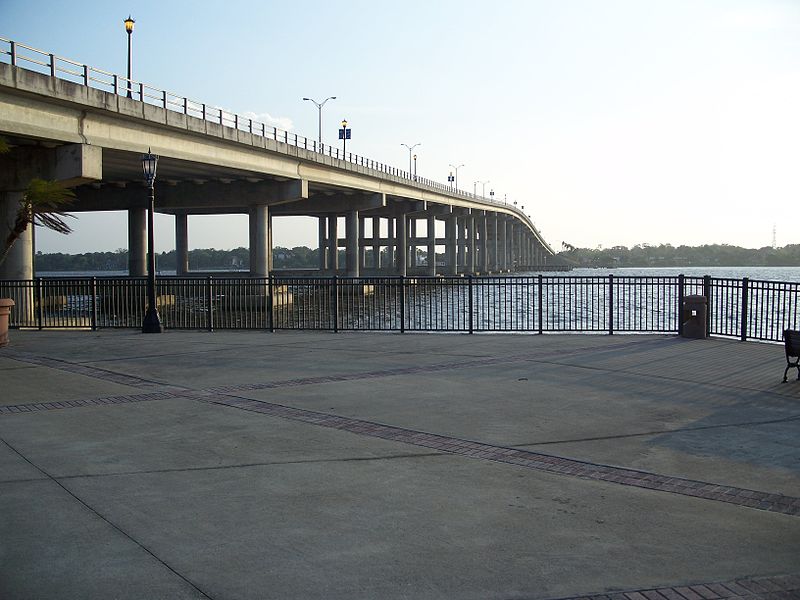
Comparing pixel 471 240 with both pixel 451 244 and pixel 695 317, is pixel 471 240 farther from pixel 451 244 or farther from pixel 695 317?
pixel 695 317

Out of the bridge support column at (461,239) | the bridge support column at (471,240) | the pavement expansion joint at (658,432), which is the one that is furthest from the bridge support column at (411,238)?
the pavement expansion joint at (658,432)

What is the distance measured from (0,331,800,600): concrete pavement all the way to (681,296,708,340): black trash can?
16.7 ft

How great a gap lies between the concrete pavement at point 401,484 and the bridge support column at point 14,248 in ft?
77.6

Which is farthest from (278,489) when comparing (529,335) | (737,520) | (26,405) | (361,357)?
(529,335)

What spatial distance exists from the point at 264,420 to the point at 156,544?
4235mm

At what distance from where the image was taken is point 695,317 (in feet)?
61.5

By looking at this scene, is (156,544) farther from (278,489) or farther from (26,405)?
(26,405)

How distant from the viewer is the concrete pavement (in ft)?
16.0

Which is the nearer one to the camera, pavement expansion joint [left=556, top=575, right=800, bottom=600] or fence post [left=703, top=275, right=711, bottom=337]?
pavement expansion joint [left=556, top=575, right=800, bottom=600]

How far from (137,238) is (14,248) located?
28356mm

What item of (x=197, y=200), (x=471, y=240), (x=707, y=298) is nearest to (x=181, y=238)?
(x=197, y=200)

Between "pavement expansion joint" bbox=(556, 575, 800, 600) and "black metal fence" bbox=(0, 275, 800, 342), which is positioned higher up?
"black metal fence" bbox=(0, 275, 800, 342)

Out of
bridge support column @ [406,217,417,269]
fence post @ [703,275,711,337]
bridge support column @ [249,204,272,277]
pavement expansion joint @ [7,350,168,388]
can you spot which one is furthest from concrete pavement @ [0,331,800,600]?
bridge support column @ [406,217,417,269]

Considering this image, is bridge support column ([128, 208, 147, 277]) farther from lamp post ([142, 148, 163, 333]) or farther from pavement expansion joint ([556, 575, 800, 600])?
pavement expansion joint ([556, 575, 800, 600])
